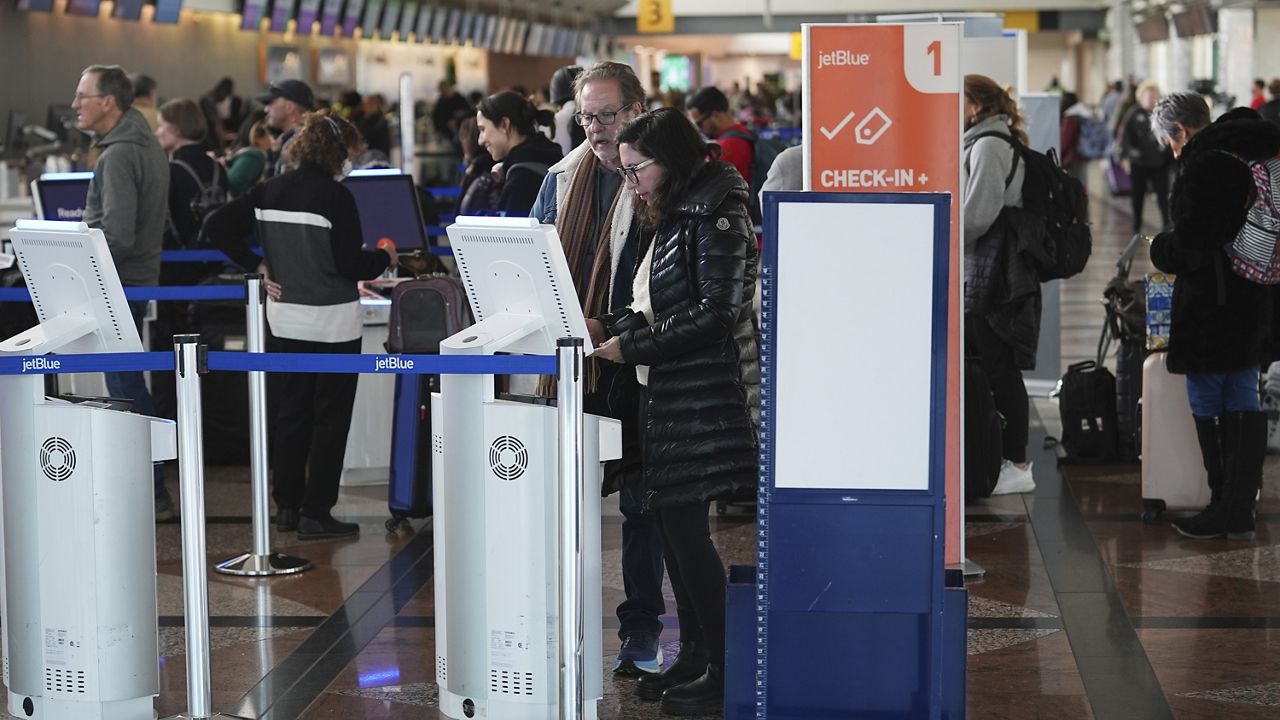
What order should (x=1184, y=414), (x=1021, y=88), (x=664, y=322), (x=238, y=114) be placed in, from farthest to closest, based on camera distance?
(x=238, y=114)
(x=1021, y=88)
(x=1184, y=414)
(x=664, y=322)

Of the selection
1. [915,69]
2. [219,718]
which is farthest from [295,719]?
[915,69]

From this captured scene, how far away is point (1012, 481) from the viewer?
640cm

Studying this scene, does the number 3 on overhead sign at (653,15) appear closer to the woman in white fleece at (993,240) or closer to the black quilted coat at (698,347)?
the woman in white fleece at (993,240)

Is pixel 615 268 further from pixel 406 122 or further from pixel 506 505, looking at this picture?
pixel 406 122

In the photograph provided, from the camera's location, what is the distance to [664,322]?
11.6ft

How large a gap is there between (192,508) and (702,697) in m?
1.19

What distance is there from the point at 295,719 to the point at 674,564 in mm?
950

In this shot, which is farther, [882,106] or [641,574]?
[882,106]

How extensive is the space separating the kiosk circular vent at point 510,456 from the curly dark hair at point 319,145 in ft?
7.20

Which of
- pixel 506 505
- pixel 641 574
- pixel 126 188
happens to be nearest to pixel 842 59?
pixel 641 574

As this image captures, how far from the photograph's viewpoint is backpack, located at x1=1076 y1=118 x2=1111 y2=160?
71.2 ft

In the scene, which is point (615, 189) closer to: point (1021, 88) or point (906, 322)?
point (906, 322)

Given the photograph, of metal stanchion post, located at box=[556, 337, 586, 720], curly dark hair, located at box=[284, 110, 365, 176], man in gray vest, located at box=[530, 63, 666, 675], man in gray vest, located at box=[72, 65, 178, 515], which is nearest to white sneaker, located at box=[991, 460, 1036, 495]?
man in gray vest, located at box=[530, 63, 666, 675]

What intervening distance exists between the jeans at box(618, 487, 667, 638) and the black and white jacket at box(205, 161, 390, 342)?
182 cm
